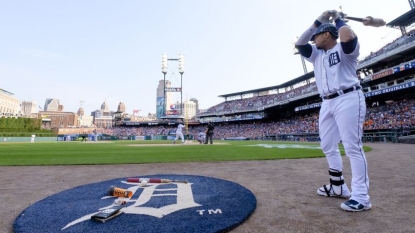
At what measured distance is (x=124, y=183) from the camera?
407 cm

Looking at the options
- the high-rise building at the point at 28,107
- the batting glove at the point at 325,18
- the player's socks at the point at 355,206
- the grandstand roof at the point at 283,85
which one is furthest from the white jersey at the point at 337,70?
the high-rise building at the point at 28,107

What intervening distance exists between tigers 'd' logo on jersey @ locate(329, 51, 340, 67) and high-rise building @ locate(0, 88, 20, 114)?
131018 mm

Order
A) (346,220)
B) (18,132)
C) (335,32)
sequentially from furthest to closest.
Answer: (18,132), (335,32), (346,220)

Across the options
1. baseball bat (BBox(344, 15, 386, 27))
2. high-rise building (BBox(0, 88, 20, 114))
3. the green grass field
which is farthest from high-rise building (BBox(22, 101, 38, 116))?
baseball bat (BBox(344, 15, 386, 27))

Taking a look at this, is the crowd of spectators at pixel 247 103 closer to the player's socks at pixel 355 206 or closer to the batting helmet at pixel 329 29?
the batting helmet at pixel 329 29

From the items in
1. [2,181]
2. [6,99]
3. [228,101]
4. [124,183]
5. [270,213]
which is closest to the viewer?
[270,213]

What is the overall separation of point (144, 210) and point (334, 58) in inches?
125

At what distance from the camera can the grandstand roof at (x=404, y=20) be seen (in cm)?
2871

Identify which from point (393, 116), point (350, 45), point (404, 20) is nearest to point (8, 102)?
point (393, 116)

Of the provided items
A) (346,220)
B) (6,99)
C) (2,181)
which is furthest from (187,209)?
(6,99)

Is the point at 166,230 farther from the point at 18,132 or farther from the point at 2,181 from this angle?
the point at 18,132

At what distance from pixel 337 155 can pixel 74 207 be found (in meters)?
3.65

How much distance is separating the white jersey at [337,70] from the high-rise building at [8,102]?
13095cm

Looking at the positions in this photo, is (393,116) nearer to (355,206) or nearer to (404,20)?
(404,20)
